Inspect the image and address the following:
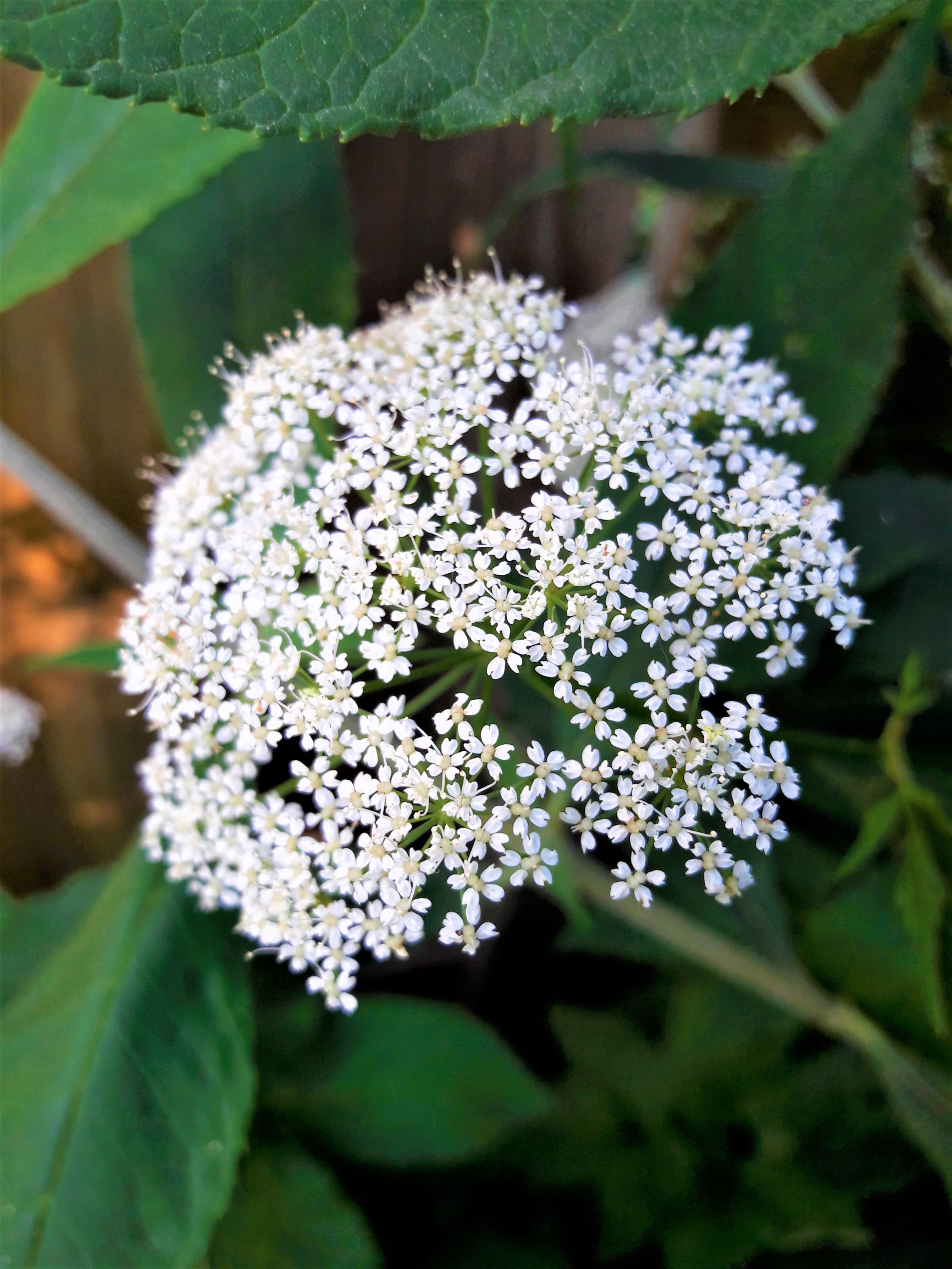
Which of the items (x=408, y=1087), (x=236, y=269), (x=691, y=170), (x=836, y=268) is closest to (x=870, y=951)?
(x=408, y=1087)

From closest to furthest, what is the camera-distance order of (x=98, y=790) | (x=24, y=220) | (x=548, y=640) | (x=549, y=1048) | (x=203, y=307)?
(x=548, y=640)
(x=24, y=220)
(x=203, y=307)
(x=549, y=1048)
(x=98, y=790)

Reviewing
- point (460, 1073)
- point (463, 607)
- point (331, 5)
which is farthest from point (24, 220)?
point (460, 1073)

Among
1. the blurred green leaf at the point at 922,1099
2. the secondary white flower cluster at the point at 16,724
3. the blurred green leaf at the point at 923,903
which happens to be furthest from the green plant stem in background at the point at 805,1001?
the secondary white flower cluster at the point at 16,724

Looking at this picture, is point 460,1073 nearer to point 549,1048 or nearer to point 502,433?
point 549,1048

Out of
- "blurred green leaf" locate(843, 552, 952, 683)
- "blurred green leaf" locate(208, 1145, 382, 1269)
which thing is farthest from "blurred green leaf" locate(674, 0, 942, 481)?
"blurred green leaf" locate(208, 1145, 382, 1269)

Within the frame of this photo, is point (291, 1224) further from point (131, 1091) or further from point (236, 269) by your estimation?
point (236, 269)

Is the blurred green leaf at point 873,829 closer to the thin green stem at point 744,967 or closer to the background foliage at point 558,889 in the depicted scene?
the background foliage at point 558,889

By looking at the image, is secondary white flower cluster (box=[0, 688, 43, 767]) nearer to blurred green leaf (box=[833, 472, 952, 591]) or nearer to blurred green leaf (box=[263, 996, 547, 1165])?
blurred green leaf (box=[263, 996, 547, 1165])
